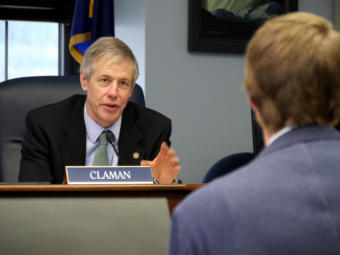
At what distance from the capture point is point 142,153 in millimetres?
2531

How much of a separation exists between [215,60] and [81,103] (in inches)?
57.6

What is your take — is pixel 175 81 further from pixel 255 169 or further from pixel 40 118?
pixel 255 169

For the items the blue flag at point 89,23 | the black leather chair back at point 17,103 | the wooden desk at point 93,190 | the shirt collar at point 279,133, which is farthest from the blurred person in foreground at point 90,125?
the shirt collar at point 279,133

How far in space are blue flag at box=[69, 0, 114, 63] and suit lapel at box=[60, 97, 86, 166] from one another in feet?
4.34

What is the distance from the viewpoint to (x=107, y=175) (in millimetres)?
1661

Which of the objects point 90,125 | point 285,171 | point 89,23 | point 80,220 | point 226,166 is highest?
point 89,23

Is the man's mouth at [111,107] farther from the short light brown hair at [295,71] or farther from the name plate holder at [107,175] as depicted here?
the short light brown hair at [295,71]

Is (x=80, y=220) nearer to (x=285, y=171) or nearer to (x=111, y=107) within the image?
(x=285, y=171)

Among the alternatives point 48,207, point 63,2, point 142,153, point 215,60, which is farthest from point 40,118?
point 63,2

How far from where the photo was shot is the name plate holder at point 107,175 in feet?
5.36

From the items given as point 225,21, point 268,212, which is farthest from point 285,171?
point 225,21

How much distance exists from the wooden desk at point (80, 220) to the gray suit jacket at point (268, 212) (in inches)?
25.4

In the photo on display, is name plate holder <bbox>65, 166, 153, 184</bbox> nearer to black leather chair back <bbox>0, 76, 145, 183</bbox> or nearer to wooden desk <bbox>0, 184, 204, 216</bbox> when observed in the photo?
wooden desk <bbox>0, 184, 204, 216</bbox>

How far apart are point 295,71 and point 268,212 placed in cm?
21
